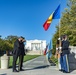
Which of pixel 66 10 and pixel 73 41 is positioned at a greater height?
pixel 66 10

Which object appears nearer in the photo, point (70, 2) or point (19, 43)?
point (19, 43)

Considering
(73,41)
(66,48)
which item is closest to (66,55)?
(66,48)

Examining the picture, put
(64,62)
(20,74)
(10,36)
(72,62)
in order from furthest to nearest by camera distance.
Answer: (10,36) → (72,62) → (64,62) → (20,74)

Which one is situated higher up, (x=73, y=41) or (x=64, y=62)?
(x=73, y=41)

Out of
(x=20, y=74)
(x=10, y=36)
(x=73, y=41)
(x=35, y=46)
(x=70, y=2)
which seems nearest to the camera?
(x=20, y=74)

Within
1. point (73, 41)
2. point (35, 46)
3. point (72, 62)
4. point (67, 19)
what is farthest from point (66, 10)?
point (35, 46)

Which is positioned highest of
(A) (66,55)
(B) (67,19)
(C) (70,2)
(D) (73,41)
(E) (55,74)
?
(C) (70,2)

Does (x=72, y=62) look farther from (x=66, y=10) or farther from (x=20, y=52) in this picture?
(x=66, y=10)

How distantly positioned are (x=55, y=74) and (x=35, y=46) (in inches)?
7063

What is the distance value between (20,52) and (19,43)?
0.53 m

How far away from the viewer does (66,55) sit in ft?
46.0

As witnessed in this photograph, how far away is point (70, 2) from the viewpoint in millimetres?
36094

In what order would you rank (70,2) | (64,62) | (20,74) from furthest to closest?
(70,2)
(64,62)
(20,74)

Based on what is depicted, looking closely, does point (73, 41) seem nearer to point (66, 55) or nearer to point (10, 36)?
point (66, 55)
